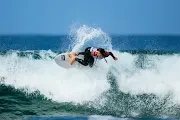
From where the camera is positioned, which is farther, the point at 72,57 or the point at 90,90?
the point at 72,57

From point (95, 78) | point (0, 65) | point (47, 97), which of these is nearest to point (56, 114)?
point (47, 97)

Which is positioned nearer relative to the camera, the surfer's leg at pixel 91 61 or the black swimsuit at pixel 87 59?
the black swimsuit at pixel 87 59

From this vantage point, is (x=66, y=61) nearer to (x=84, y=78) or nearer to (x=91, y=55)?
(x=84, y=78)

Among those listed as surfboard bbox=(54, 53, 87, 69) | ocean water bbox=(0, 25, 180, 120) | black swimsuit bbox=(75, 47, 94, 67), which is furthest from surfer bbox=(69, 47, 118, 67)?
ocean water bbox=(0, 25, 180, 120)

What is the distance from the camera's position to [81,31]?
1747 cm

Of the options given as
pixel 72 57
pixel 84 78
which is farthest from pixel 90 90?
pixel 72 57

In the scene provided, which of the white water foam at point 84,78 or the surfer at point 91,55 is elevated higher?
the surfer at point 91,55

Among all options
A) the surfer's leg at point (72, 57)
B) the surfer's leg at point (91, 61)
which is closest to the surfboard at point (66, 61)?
the surfer's leg at point (72, 57)

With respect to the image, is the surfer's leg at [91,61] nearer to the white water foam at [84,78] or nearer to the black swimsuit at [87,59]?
the black swimsuit at [87,59]

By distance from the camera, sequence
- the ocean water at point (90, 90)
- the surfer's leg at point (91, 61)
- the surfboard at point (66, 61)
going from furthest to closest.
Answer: the surfboard at point (66, 61), the surfer's leg at point (91, 61), the ocean water at point (90, 90)

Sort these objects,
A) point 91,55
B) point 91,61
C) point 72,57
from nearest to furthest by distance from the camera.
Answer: point 91,55
point 91,61
point 72,57

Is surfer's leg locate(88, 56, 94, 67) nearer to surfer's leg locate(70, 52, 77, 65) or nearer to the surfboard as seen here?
the surfboard

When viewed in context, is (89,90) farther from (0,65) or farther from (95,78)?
(0,65)


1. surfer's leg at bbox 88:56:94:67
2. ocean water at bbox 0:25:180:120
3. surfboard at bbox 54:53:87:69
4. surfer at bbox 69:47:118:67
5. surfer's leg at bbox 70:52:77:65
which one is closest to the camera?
ocean water at bbox 0:25:180:120
